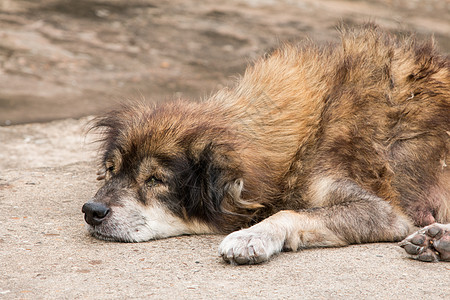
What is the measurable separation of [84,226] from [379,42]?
2.78 m

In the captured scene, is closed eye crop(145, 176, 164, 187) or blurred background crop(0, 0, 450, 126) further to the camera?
blurred background crop(0, 0, 450, 126)

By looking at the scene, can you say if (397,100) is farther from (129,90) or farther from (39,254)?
(129,90)

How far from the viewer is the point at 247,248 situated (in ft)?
14.7

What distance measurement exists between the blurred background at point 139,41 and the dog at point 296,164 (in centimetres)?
393

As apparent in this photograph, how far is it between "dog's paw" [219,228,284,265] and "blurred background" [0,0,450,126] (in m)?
4.97

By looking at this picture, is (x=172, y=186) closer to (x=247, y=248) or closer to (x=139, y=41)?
(x=247, y=248)

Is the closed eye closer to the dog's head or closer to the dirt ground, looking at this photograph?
the dog's head

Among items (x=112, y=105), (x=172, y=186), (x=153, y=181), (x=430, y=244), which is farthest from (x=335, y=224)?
(x=112, y=105)

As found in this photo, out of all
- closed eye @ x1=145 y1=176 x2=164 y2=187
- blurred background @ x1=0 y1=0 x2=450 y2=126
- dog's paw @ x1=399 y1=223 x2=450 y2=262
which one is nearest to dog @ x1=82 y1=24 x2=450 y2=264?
closed eye @ x1=145 y1=176 x2=164 y2=187

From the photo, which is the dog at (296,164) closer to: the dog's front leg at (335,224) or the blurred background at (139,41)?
the dog's front leg at (335,224)

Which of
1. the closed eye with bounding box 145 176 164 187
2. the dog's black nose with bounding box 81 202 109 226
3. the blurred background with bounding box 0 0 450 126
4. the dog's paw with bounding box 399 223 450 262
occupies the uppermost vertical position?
the dog's paw with bounding box 399 223 450 262

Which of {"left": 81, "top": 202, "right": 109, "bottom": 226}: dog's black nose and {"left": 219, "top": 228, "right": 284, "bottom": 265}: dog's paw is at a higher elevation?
{"left": 219, "top": 228, "right": 284, "bottom": 265}: dog's paw

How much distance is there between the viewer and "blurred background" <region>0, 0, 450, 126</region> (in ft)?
34.6

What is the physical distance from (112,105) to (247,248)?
2.36 meters
